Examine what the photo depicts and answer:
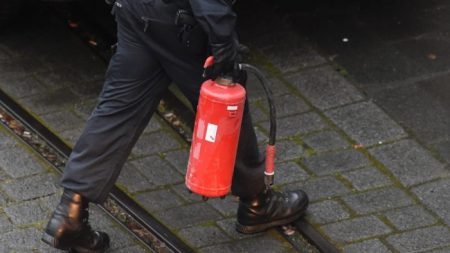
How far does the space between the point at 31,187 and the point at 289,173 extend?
143cm

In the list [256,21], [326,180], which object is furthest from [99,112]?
[256,21]

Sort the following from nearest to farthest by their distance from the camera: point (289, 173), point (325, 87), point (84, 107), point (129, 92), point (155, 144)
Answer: point (129, 92)
point (289, 173)
point (155, 144)
point (84, 107)
point (325, 87)

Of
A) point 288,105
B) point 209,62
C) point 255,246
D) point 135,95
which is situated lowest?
point 255,246

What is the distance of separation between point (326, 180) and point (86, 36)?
224 centimetres

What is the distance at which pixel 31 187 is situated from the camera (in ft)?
20.7

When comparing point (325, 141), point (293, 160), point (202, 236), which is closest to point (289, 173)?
point (293, 160)

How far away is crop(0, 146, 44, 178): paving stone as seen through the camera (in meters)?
6.42

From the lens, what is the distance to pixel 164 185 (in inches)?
252

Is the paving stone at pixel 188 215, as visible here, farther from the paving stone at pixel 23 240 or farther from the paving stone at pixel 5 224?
the paving stone at pixel 5 224

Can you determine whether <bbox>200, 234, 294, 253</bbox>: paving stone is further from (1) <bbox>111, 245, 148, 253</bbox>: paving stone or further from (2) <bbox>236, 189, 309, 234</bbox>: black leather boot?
(1) <bbox>111, 245, 148, 253</bbox>: paving stone

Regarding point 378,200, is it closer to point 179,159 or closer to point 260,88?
point 179,159

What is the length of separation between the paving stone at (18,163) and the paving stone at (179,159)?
725 millimetres

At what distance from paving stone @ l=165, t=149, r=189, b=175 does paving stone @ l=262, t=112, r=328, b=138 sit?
57cm

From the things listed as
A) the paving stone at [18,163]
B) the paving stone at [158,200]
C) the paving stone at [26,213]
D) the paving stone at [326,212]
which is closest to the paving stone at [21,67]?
the paving stone at [18,163]
